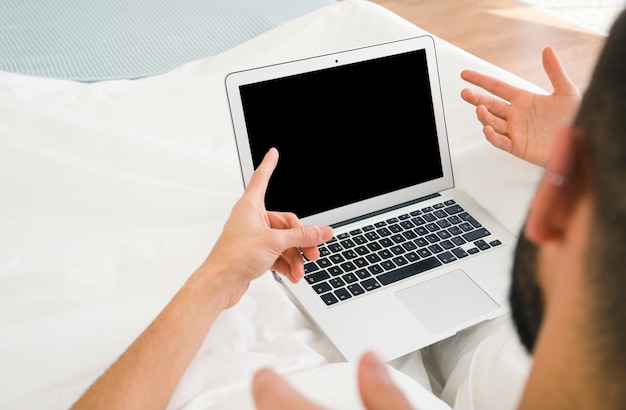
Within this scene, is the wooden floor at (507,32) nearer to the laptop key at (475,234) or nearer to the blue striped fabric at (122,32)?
the blue striped fabric at (122,32)

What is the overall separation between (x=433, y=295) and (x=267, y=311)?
0.78ft

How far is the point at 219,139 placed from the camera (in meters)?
1.25

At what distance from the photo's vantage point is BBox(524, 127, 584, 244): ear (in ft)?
1.00

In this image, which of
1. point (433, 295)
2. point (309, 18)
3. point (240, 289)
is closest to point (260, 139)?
point (240, 289)

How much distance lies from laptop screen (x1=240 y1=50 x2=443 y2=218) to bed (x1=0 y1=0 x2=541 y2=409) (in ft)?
0.46

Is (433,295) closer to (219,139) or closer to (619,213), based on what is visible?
(219,139)

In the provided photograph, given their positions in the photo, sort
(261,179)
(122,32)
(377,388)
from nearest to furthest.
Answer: (377,388) < (261,179) < (122,32)

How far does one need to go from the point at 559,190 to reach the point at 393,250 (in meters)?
0.70

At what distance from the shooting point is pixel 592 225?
0.30 metres

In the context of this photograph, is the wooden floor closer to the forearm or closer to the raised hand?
the raised hand

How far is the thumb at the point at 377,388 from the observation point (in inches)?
15.6

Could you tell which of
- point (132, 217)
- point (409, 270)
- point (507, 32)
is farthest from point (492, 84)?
point (507, 32)

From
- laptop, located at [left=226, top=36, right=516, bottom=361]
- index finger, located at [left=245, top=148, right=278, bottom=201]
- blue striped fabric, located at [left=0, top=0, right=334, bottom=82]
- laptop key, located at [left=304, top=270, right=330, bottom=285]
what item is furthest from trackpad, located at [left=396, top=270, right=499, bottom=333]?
blue striped fabric, located at [left=0, top=0, right=334, bottom=82]

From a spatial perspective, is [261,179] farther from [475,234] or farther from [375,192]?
[475,234]
